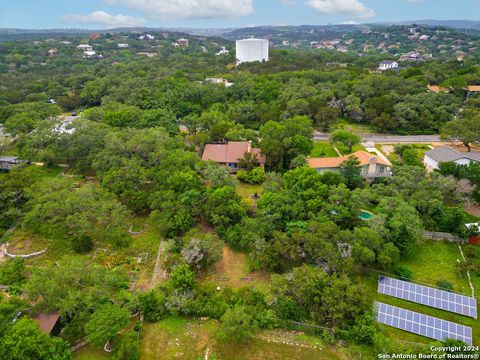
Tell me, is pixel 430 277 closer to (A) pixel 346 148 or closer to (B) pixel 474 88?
(A) pixel 346 148

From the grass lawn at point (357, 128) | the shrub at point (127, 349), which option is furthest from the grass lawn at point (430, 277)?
the grass lawn at point (357, 128)

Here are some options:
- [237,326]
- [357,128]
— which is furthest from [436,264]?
[357,128]

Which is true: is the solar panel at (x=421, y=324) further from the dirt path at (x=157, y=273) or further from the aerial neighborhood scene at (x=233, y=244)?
the dirt path at (x=157, y=273)

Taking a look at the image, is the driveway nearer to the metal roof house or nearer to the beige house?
the beige house

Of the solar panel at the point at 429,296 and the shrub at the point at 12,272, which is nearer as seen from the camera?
the solar panel at the point at 429,296

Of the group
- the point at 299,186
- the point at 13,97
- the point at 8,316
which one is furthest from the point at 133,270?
the point at 13,97

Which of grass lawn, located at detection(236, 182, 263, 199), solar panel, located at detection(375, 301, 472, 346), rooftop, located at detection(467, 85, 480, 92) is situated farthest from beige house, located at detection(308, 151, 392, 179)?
rooftop, located at detection(467, 85, 480, 92)
